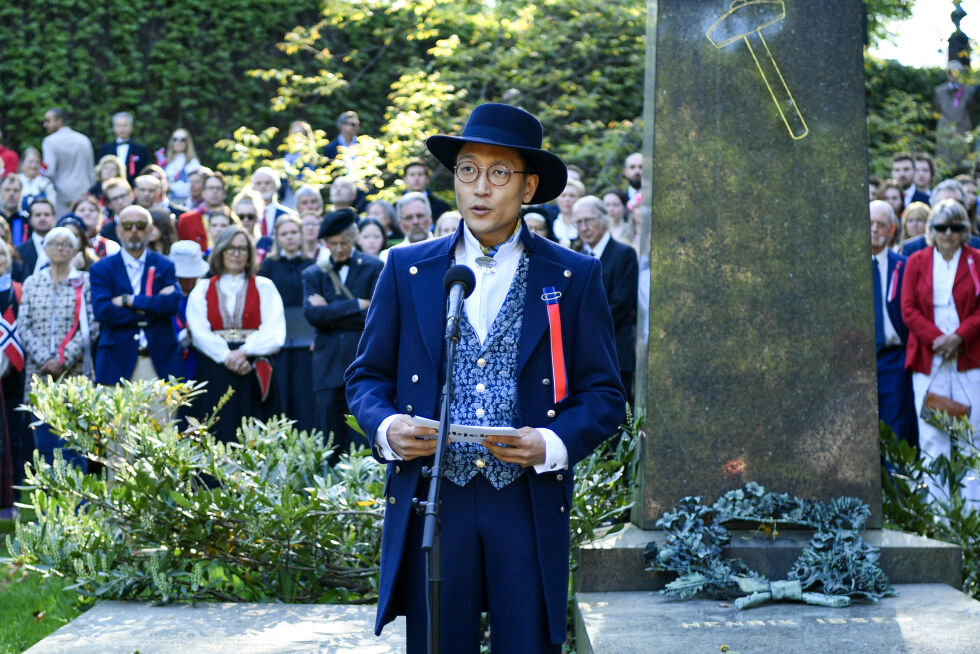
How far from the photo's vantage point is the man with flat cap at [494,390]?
12.1ft

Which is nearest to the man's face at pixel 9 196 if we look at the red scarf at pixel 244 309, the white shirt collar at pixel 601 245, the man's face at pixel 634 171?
the red scarf at pixel 244 309

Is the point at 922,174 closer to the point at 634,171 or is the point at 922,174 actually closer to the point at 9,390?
the point at 634,171

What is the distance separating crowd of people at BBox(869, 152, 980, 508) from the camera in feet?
29.6

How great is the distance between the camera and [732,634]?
15.0 ft

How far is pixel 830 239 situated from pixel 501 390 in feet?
8.10

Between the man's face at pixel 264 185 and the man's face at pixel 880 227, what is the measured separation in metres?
6.30

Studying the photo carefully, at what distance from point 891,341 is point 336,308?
413 centimetres

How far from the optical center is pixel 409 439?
3.52 meters

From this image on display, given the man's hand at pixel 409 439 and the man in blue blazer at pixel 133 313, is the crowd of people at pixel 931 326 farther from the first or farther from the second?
the man's hand at pixel 409 439

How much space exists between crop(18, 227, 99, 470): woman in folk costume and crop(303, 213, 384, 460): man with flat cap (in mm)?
1799

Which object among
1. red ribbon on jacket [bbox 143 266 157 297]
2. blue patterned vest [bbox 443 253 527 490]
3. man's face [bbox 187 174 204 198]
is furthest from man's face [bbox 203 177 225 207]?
blue patterned vest [bbox 443 253 527 490]

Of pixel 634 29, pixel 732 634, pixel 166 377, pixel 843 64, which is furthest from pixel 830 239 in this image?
pixel 634 29

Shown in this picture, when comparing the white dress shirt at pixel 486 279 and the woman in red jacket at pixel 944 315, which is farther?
the woman in red jacket at pixel 944 315

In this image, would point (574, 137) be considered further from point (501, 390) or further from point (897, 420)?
point (501, 390)
